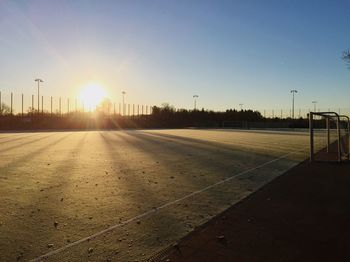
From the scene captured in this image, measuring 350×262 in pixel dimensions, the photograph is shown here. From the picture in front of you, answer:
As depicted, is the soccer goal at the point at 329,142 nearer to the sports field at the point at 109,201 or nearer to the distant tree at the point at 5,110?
the sports field at the point at 109,201

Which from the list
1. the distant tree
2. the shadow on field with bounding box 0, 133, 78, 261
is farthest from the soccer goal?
the distant tree

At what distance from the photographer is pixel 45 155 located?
49.4 ft

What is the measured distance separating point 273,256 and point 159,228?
70.2 inches

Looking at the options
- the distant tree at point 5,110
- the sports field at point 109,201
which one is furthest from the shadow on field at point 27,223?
the distant tree at point 5,110

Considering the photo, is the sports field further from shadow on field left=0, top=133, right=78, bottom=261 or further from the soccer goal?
the soccer goal

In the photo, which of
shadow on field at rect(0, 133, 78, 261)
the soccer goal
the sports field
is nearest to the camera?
shadow on field at rect(0, 133, 78, 261)

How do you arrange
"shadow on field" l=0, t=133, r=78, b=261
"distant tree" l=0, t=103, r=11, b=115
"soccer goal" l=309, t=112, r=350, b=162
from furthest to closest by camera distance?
"distant tree" l=0, t=103, r=11, b=115, "soccer goal" l=309, t=112, r=350, b=162, "shadow on field" l=0, t=133, r=78, b=261

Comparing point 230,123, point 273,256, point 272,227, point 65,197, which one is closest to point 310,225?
point 272,227

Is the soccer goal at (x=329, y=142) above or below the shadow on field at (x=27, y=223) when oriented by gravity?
above

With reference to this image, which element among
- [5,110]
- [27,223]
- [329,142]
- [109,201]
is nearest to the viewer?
[27,223]

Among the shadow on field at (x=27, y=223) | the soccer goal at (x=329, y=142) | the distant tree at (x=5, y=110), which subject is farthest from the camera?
the distant tree at (x=5, y=110)

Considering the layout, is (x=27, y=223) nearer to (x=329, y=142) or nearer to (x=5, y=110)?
(x=329, y=142)

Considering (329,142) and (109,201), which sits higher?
(329,142)

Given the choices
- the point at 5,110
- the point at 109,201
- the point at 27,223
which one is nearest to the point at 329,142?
the point at 109,201
